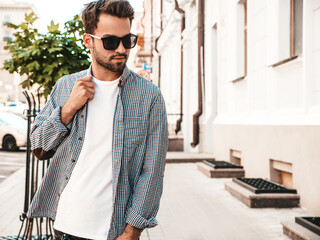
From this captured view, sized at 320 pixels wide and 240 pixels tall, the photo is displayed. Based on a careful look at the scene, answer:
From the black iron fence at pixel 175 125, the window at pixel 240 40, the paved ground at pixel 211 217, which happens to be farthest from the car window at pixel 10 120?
the paved ground at pixel 211 217

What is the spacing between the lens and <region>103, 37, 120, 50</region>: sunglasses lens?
190cm

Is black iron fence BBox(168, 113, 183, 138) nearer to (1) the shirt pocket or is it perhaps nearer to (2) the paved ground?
(2) the paved ground

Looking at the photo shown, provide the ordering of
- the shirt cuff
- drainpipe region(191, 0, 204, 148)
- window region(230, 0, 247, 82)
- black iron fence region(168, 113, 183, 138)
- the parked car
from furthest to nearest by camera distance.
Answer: the parked car
black iron fence region(168, 113, 183, 138)
drainpipe region(191, 0, 204, 148)
window region(230, 0, 247, 82)
the shirt cuff

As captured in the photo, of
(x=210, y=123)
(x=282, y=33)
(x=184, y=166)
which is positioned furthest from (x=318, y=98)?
(x=210, y=123)

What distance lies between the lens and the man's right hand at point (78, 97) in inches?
73.7

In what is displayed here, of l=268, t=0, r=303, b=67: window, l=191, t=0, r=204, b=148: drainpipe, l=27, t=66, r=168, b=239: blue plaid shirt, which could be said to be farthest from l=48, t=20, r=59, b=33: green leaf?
l=191, t=0, r=204, b=148: drainpipe

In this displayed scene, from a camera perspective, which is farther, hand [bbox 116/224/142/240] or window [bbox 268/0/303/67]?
window [bbox 268/0/303/67]

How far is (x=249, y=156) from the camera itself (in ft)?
30.2

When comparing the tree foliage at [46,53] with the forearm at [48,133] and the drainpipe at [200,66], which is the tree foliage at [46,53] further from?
the drainpipe at [200,66]

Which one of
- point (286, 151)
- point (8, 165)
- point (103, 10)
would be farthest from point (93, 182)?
point (8, 165)

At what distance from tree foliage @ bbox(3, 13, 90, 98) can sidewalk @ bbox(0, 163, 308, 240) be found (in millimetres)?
1988

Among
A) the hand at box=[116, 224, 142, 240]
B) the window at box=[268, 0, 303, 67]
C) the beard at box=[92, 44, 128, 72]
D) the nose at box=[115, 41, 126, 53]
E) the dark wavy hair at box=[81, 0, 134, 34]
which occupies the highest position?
the window at box=[268, 0, 303, 67]

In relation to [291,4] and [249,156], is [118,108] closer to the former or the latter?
[291,4]

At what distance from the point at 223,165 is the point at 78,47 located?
502 cm
